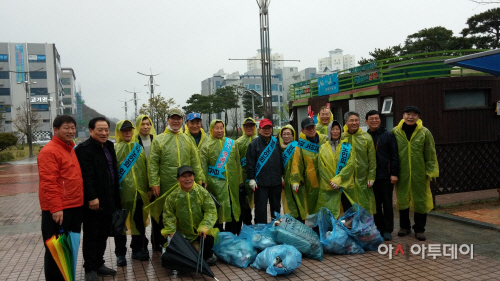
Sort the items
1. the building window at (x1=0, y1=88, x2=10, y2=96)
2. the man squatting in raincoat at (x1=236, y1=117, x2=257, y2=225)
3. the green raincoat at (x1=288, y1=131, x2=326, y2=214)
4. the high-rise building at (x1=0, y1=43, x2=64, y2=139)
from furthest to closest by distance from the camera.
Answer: the high-rise building at (x1=0, y1=43, x2=64, y2=139)
the building window at (x1=0, y1=88, x2=10, y2=96)
the man squatting in raincoat at (x1=236, y1=117, x2=257, y2=225)
the green raincoat at (x1=288, y1=131, x2=326, y2=214)

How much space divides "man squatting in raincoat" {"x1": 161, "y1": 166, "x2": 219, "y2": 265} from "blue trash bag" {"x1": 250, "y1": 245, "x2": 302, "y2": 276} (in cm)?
62

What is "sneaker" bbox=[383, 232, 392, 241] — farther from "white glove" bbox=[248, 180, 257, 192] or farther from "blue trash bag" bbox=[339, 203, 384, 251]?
"white glove" bbox=[248, 180, 257, 192]

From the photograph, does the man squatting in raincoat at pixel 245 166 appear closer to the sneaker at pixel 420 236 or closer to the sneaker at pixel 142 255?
the sneaker at pixel 142 255

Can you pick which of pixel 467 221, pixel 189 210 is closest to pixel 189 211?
pixel 189 210

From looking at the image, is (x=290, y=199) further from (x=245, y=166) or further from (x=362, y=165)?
(x=362, y=165)

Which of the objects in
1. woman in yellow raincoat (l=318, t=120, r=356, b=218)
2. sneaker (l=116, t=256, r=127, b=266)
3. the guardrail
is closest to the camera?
sneaker (l=116, t=256, r=127, b=266)

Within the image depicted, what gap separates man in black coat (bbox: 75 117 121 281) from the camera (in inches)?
177

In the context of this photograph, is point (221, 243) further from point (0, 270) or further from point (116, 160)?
point (0, 270)

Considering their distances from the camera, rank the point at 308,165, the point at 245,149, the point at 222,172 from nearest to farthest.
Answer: the point at 222,172, the point at 308,165, the point at 245,149

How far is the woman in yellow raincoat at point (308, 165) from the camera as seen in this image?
5898 mm

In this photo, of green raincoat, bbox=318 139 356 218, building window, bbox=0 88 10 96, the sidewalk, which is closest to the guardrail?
the sidewalk

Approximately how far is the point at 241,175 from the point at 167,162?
4.16 feet

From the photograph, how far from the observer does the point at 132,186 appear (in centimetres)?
522

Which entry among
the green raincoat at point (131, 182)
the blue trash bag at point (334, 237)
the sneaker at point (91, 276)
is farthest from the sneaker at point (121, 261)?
the blue trash bag at point (334, 237)
